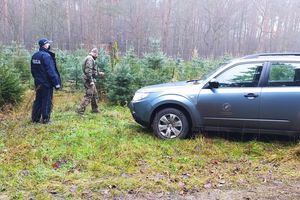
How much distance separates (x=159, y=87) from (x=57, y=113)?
3.74 meters

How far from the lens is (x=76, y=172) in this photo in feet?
16.6

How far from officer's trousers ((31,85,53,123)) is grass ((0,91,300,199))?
33cm

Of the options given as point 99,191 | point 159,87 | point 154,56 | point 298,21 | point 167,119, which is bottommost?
point 99,191

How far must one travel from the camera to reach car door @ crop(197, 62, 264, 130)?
20.4 ft

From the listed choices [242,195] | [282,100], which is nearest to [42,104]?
[242,195]

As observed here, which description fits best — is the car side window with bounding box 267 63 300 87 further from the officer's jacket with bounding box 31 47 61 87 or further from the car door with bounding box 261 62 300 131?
the officer's jacket with bounding box 31 47 61 87

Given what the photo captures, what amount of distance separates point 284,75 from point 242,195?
285cm

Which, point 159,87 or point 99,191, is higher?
point 159,87

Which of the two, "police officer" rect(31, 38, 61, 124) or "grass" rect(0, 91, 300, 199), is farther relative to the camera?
"police officer" rect(31, 38, 61, 124)

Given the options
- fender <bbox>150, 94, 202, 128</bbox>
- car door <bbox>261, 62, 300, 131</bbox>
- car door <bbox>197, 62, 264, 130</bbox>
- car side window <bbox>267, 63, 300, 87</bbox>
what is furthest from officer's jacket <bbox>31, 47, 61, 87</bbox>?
car side window <bbox>267, 63, 300, 87</bbox>

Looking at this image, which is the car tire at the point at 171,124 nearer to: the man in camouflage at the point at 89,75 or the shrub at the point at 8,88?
the man in camouflage at the point at 89,75

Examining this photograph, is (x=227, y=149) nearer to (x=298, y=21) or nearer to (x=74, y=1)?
(x=74, y=1)

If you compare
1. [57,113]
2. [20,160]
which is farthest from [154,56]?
[20,160]

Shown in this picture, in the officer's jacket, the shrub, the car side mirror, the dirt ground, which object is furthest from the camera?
the shrub
